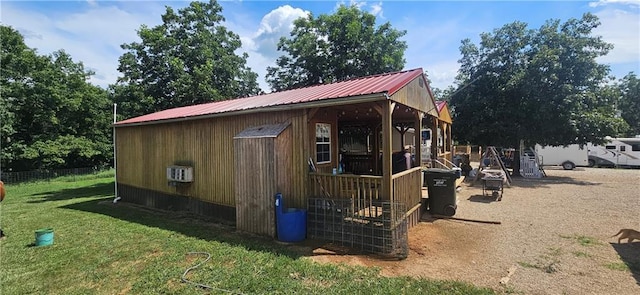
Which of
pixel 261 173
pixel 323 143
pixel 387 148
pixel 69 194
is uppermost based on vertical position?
pixel 323 143

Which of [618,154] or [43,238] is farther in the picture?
[618,154]

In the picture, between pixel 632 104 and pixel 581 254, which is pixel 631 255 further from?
pixel 632 104

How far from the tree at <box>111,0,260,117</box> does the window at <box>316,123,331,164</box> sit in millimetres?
12642

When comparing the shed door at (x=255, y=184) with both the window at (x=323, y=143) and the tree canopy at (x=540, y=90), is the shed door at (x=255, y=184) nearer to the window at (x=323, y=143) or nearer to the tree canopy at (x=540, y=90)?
the window at (x=323, y=143)

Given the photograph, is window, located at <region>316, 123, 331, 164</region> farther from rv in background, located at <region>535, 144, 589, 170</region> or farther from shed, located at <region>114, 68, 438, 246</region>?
rv in background, located at <region>535, 144, 589, 170</region>

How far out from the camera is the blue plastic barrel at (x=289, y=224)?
580 cm

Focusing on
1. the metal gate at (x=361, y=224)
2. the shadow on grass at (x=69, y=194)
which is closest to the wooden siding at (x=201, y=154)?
the metal gate at (x=361, y=224)

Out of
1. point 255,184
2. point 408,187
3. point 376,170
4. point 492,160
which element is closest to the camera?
point 255,184

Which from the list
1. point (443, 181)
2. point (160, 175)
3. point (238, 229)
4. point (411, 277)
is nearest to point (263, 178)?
point (238, 229)

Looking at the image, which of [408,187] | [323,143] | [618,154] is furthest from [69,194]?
[618,154]

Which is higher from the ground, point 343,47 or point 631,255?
point 343,47

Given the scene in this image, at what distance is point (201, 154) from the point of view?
8477 mm

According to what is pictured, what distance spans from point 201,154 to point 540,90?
16373 millimetres

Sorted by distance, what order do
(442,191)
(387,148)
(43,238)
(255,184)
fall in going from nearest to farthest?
1. (387,148)
2. (43,238)
3. (255,184)
4. (442,191)
